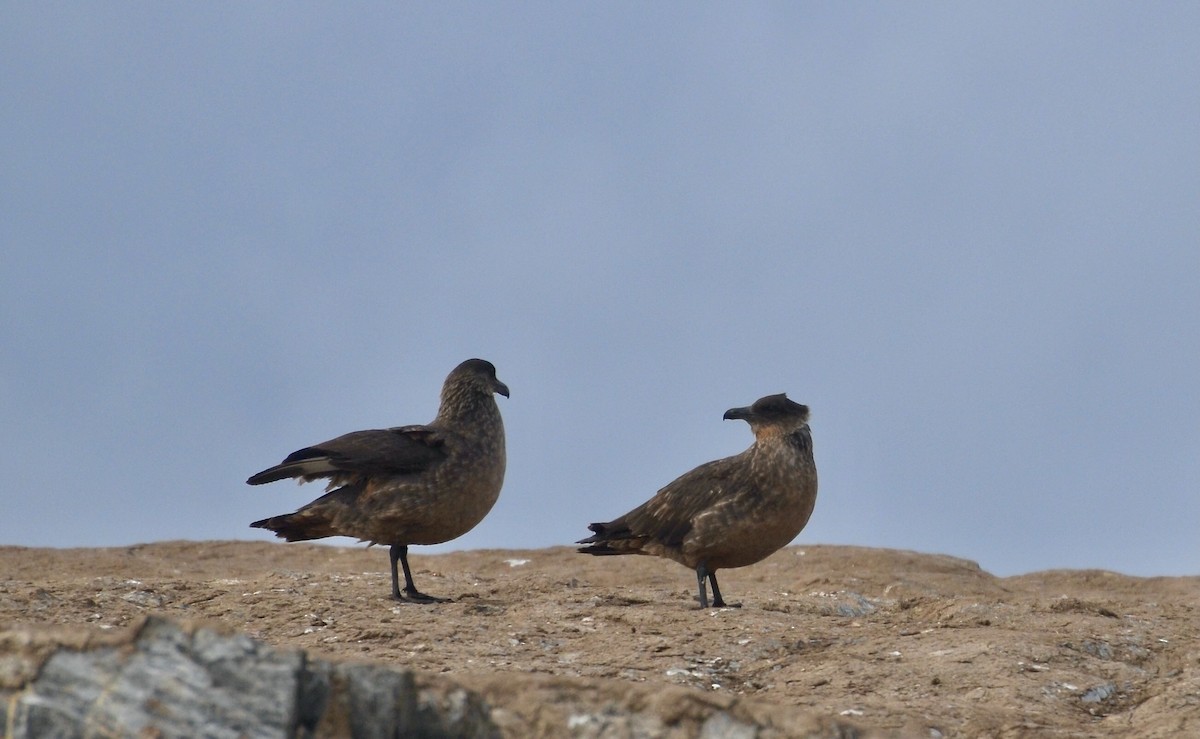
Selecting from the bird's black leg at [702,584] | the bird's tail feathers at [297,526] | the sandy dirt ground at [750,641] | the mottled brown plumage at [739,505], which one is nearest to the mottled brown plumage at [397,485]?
the bird's tail feathers at [297,526]

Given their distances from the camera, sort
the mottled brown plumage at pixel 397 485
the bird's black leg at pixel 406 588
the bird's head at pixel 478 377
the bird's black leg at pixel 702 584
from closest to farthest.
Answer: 1. the bird's black leg at pixel 702 584
2. the bird's black leg at pixel 406 588
3. the mottled brown plumage at pixel 397 485
4. the bird's head at pixel 478 377

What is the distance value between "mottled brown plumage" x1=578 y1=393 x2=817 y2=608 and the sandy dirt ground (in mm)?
391

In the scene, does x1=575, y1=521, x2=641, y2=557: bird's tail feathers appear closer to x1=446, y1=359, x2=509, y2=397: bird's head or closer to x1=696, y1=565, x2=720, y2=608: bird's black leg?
x1=696, y1=565, x2=720, y2=608: bird's black leg

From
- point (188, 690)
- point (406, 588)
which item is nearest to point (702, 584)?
point (406, 588)

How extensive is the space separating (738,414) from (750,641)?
266 centimetres

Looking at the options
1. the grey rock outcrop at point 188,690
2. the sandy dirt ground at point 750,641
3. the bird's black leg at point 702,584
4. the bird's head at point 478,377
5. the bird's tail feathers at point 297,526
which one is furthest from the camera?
the bird's head at point 478,377

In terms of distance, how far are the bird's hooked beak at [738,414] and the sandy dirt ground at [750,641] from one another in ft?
4.35

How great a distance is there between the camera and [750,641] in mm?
8273

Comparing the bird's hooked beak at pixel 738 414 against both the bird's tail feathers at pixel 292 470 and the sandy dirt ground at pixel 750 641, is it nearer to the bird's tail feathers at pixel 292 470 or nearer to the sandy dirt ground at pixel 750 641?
the sandy dirt ground at pixel 750 641

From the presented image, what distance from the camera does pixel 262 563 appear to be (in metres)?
14.7

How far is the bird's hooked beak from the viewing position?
1061cm

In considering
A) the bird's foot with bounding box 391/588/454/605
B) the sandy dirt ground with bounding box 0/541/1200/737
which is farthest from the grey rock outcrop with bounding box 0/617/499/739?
the bird's foot with bounding box 391/588/454/605

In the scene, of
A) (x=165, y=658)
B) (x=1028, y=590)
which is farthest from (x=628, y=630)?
(x=1028, y=590)

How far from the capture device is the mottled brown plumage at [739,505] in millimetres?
9875
